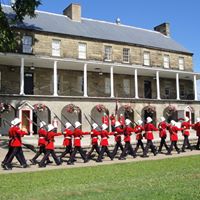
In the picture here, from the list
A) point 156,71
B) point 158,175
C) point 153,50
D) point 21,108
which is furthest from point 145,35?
point 158,175

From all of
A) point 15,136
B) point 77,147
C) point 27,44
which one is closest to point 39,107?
point 27,44

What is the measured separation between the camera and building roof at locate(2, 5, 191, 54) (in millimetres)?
32375

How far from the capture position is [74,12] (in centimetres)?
3603

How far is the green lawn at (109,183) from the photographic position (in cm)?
812

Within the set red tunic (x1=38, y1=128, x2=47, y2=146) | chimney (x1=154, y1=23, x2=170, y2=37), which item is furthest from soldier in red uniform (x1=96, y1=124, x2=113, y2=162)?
chimney (x1=154, y1=23, x2=170, y2=37)

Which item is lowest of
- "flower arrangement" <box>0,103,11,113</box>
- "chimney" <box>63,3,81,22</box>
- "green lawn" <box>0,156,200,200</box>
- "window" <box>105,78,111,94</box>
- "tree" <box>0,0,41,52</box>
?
"green lawn" <box>0,156,200,200</box>

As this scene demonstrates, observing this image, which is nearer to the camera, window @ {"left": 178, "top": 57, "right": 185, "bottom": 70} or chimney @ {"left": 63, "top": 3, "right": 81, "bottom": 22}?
chimney @ {"left": 63, "top": 3, "right": 81, "bottom": 22}

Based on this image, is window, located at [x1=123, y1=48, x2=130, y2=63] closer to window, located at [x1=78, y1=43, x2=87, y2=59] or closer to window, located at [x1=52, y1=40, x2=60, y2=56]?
window, located at [x1=78, y1=43, x2=87, y2=59]

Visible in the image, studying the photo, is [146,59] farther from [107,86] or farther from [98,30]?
[98,30]

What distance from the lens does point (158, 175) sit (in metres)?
10.9

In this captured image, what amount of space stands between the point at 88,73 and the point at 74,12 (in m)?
6.33

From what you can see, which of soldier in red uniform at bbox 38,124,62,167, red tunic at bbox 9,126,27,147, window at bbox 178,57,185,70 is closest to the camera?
red tunic at bbox 9,126,27,147

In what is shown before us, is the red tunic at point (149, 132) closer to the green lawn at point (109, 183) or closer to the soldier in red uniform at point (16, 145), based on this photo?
the green lawn at point (109, 183)

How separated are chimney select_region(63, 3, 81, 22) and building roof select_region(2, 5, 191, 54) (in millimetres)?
474
